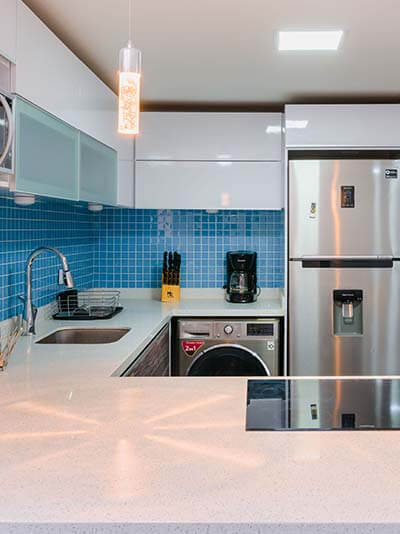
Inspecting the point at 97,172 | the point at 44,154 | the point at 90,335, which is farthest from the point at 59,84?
the point at 90,335

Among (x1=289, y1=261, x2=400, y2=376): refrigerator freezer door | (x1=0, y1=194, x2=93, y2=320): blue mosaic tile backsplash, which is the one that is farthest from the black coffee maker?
(x1=0, y1=194, x2=93, y2=320): blue mosaic tile backsplash

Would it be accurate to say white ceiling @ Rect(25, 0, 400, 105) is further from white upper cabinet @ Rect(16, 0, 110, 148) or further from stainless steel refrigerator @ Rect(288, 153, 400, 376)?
stainless steel refrigerator @ Rect(288, 153, 400, 376)

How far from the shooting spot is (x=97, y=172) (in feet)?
9.72

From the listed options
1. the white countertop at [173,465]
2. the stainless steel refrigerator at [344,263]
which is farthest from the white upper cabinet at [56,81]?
the stainless steel refrigerator at [344,263]

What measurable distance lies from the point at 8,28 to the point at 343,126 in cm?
231

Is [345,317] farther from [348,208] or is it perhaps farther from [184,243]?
[184,243]

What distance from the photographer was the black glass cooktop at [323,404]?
1.44m

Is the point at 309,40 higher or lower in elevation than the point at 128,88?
higher

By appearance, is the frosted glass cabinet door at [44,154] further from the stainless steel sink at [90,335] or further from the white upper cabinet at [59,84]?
the stainless steel sink at [90,335]

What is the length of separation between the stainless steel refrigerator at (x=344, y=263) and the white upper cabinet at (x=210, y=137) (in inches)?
13.2

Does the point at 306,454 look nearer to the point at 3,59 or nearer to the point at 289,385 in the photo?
the point at 289,385

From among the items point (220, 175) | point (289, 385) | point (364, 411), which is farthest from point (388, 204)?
point (364, 411)

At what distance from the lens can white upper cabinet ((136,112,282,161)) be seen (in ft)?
12.6

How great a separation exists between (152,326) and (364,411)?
1657mm
